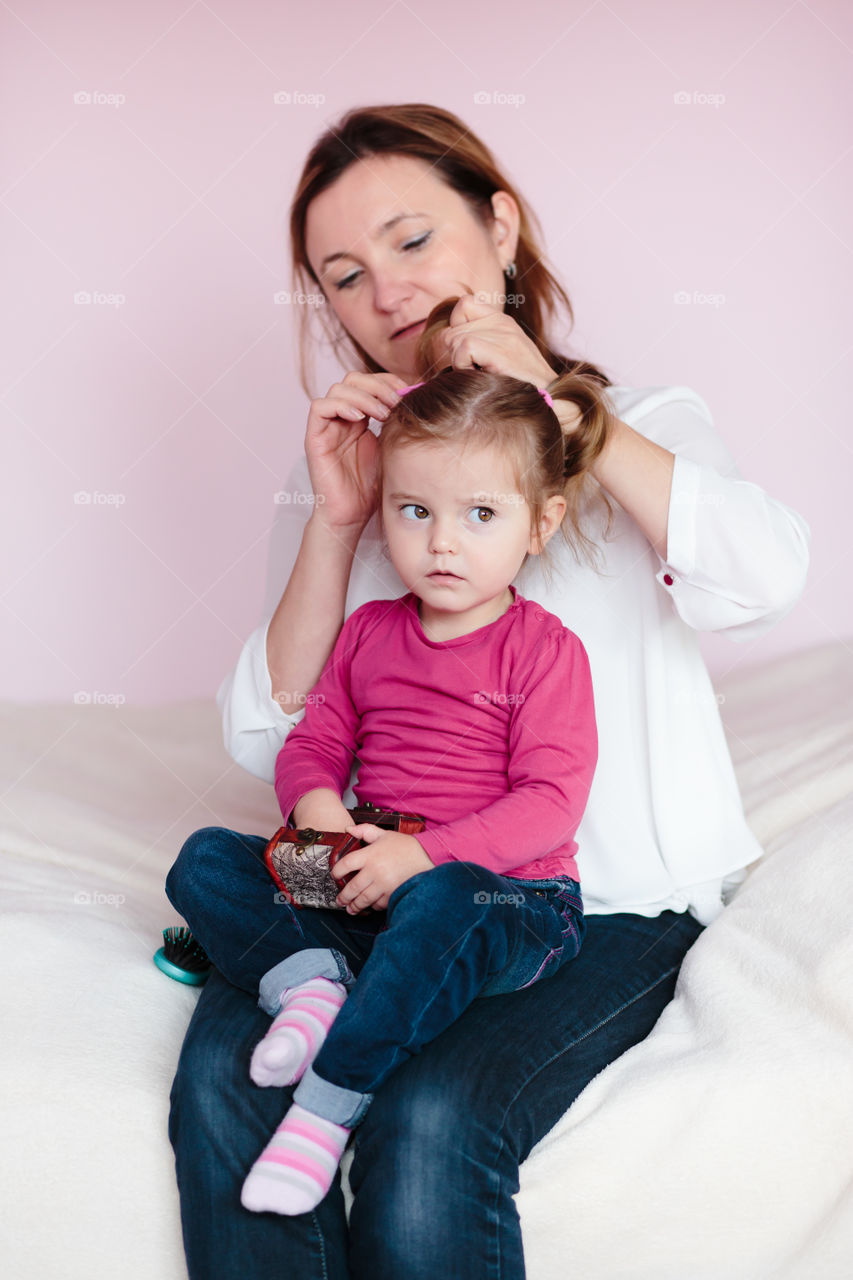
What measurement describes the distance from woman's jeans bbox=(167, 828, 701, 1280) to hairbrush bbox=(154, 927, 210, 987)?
77 millimetres

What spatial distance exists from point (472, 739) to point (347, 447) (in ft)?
1.46

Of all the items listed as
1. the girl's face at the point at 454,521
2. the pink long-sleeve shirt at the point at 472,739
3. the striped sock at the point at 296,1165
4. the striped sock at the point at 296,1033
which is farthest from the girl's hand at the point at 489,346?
the striped sock at the point at 296,1165

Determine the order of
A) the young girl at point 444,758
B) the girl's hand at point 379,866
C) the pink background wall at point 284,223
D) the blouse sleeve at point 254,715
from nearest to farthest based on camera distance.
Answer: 1. the young girl at point 444,758
2. the girl's hand at point 379,866
3. the blouse sleeve at point 254,715
4. the pink background wall at point 284,223

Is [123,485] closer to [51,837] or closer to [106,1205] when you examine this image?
[51,837]

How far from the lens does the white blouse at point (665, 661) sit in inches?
51.4

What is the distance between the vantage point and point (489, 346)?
1333 millimetres

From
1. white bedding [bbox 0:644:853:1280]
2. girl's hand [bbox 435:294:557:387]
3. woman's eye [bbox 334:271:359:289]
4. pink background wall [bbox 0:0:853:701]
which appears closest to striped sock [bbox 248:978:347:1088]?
white bedding [bbox 0:644:853:1280]

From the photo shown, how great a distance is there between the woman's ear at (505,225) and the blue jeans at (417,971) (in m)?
0.98

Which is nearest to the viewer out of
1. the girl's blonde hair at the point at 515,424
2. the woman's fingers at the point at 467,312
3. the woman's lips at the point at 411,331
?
the girl's blonde hair at the point at 515,424

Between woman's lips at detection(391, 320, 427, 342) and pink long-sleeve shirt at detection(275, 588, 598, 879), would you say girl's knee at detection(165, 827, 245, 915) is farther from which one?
woman's lips at detection(391, 320, 427, 342)

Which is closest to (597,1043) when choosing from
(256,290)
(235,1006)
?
(235,1006)

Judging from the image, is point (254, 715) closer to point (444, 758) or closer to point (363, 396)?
point (444, 758)

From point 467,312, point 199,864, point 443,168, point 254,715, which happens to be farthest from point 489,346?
point 199,864

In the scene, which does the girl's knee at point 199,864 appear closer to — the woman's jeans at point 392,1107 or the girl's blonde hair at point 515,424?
the woman's jeans at point 392,1107
